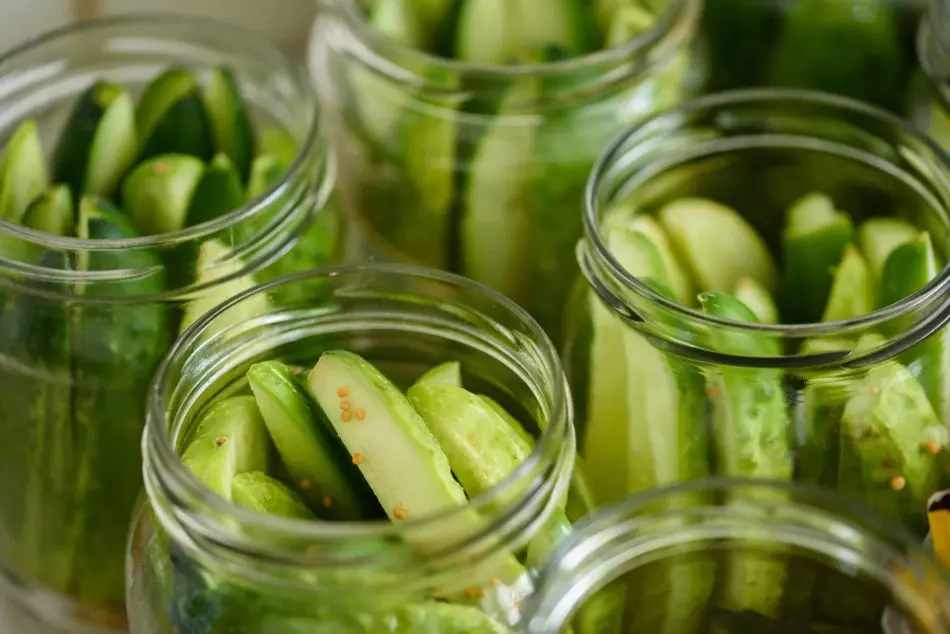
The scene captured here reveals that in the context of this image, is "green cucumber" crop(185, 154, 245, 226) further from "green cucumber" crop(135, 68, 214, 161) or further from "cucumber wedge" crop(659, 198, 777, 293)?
"cucumber wedge" crop(659, 198, 777, 293)

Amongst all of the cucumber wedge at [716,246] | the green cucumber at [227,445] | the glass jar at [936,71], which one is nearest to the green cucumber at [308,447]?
the green cucumber at [227,445]

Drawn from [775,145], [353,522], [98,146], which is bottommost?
[353,522]

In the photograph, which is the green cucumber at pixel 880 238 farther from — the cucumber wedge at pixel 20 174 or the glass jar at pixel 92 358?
the cucumber wedge at pixel 20 174

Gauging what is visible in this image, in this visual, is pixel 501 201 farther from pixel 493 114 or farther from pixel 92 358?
pixel 92 358

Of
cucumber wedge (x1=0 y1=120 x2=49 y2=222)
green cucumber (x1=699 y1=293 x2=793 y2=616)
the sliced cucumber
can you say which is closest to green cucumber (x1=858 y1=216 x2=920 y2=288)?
green cucumber (x1=699 y1=293 x2=793 y2=616)

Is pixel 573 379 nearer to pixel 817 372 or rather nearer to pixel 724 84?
pixel 817 372

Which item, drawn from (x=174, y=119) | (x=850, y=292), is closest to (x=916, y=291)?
(x=850, y=292)
